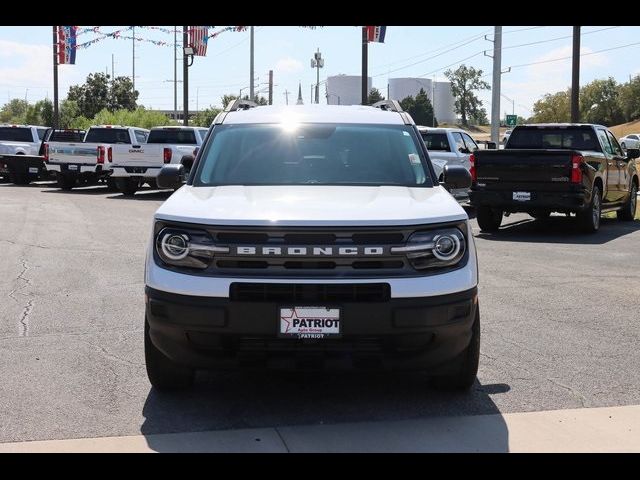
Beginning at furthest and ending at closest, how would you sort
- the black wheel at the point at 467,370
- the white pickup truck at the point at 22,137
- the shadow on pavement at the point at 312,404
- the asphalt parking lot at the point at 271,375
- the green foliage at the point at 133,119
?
the green foliage at the point at 133,119
the white pickup truck at the point at 22,137
the black wheel at the point at 467,370
the asphalt parking lot at the point at 271,375
the shadow on pavement at the point at 312,404

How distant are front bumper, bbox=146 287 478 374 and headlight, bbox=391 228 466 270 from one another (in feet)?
0.66

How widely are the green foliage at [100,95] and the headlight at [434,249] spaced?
3106 inches

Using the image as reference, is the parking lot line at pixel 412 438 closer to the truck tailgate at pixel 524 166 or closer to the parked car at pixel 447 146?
the truck tailgate at pixel 524 166

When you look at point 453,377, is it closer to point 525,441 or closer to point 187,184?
point 525,441

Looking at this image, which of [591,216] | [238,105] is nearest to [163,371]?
[238,105]

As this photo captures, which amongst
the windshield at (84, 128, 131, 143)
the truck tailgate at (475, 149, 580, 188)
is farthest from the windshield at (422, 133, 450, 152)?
the windshield at (84, 128, 131, 143)

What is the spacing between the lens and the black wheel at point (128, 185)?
78.2 ft

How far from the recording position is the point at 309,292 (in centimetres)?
458

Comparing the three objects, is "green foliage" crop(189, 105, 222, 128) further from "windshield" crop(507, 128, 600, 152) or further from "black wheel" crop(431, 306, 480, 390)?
"black wheel" crop(431, 306, 480, 390)

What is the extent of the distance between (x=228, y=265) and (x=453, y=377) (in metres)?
1.60

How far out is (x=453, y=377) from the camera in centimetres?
522

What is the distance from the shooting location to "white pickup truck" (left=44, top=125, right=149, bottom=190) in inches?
952

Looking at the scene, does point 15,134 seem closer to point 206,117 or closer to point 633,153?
point 633,153


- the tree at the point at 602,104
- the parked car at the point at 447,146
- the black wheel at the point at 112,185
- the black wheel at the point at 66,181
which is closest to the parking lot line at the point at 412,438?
the parked car at the point at 447,146
